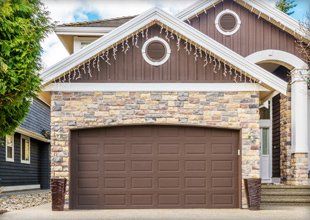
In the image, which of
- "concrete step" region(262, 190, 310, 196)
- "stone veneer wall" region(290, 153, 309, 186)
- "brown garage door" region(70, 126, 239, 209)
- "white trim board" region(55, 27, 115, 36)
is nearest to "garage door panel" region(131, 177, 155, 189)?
"brown garage door" region(70, 126, 239, 209)

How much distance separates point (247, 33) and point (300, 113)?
3138 mm

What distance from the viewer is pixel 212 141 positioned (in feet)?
50.2

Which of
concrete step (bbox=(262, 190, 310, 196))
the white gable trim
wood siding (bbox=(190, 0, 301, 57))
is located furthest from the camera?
wood siding (bbox=(190, 0, 301, 57))

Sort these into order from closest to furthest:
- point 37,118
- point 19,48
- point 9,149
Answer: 1. point 19,48
2. point 9,149
3. point 37,118

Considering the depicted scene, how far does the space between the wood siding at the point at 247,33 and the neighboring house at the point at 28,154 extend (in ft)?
27.5

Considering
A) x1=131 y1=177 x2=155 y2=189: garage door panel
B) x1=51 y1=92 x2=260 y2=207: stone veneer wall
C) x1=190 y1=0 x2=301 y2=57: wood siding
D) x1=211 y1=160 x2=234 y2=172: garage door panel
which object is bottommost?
x1=131 y1=177 x2=155 y2=189: garage door panel

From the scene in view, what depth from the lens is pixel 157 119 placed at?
1508 cm

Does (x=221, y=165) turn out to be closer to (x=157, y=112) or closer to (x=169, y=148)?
(x=169, y=148)

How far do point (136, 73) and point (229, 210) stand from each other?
13.9 feet

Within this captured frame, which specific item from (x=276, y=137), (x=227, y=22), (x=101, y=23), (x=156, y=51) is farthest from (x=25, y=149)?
(x=156, y=51)

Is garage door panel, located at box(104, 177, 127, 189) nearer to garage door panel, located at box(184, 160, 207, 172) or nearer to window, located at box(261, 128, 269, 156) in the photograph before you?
garage door panel, located at box(184, 160, 207, 172)

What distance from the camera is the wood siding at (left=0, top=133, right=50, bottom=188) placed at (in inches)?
947

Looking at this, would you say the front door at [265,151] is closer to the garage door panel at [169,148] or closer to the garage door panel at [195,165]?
the garage door panel at [195,165]

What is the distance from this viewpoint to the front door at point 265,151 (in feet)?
67.4
